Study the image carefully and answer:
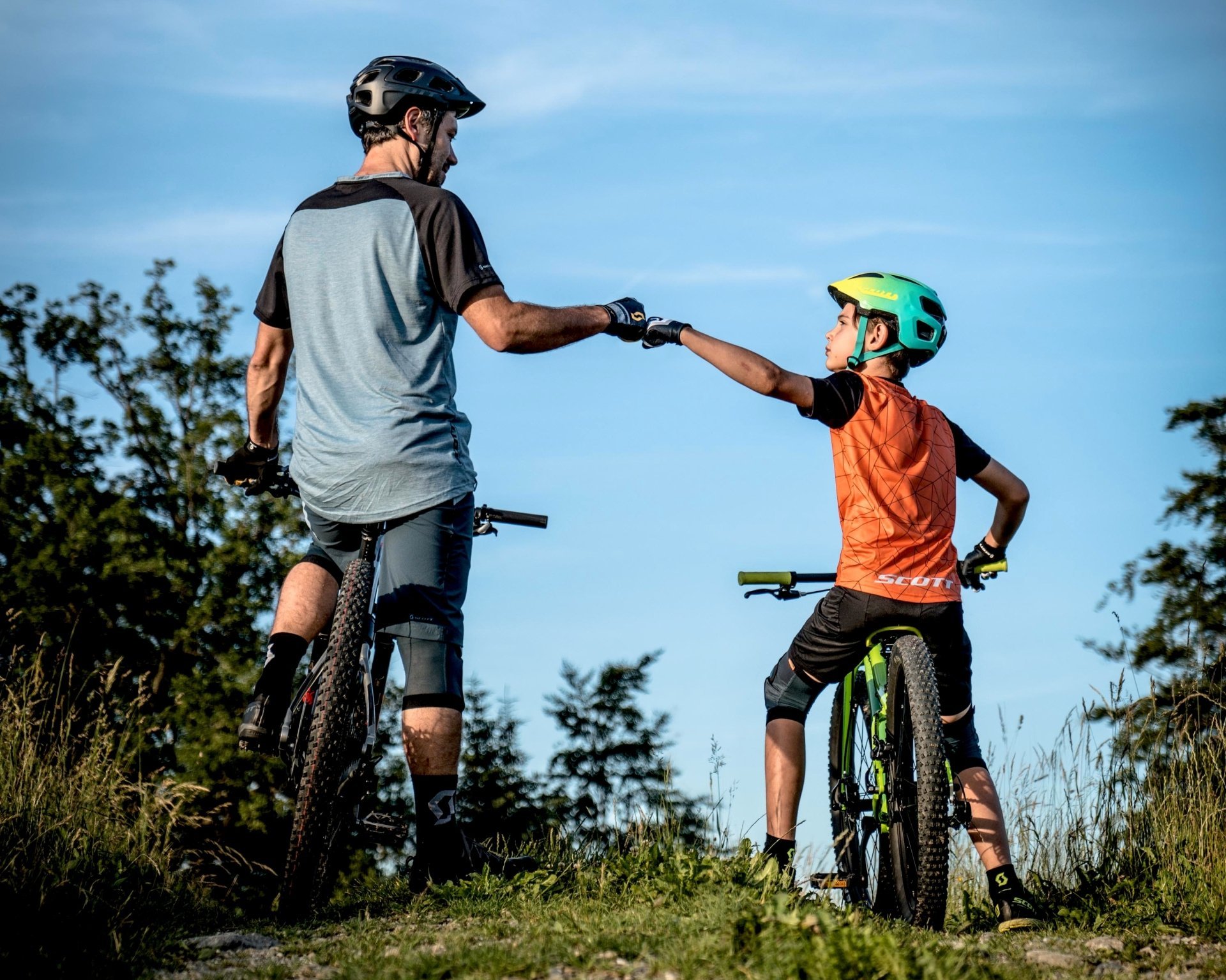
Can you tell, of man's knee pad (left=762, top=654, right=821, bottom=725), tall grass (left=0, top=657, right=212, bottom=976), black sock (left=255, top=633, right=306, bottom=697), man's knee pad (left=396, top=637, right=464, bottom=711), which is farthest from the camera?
man's knee pad (left=762, top=654, right=821, bottom=725)

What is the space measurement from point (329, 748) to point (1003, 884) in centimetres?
244

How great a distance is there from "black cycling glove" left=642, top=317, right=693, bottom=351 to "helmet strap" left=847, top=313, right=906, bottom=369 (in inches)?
36.9

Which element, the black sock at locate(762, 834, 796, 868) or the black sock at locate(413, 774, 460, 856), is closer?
the black sock at locate(413, 774, 460, 856)

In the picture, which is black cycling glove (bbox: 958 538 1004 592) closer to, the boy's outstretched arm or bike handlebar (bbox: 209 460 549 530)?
the boy's outstretched arm

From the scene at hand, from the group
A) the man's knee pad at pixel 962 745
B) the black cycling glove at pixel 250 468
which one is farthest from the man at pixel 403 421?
the man's knee pad at pixel 962 745

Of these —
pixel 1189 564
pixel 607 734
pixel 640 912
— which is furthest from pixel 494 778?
pixel 640 912

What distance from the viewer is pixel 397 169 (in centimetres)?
468

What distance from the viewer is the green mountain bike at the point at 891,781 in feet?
14.0

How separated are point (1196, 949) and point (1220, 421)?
19.7 m

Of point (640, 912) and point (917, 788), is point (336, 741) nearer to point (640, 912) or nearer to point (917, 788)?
point (640, 912)

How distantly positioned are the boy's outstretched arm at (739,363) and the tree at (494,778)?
54.8 ft

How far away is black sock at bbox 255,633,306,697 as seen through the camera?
423 centimetres

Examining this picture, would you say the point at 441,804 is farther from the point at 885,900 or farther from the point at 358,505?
the point at 885,900

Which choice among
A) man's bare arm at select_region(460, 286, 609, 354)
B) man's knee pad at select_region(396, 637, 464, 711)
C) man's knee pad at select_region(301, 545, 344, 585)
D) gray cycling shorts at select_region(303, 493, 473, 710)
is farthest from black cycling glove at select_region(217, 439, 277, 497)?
man's bare arm at select_region(460, 286, 609, 354)
